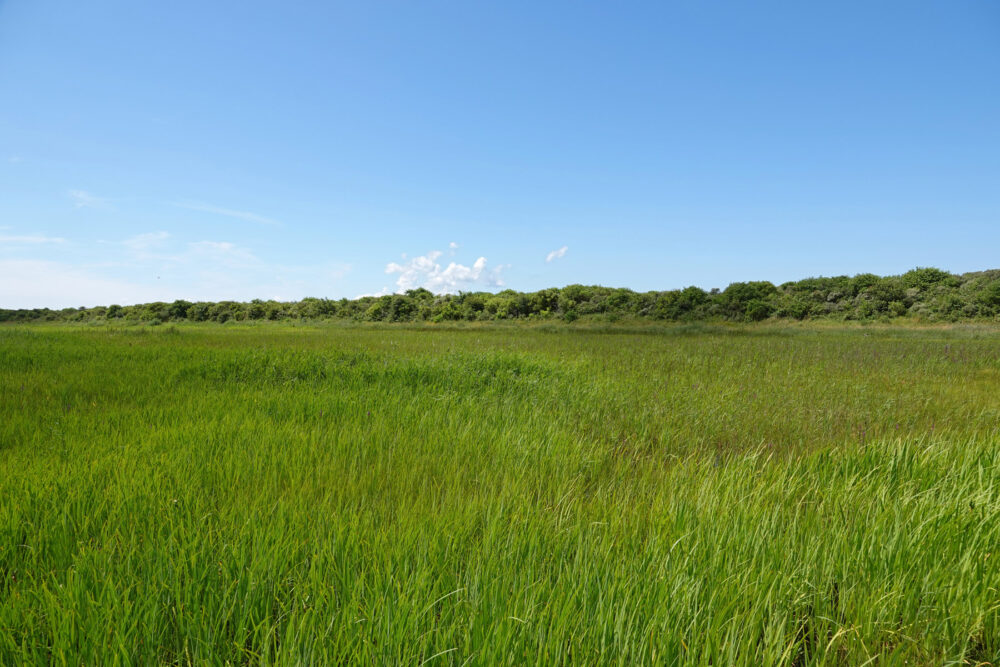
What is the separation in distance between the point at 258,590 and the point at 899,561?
2.68 metres

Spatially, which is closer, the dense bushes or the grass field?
the grass field

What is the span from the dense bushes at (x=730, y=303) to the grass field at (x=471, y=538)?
3119 centimetres

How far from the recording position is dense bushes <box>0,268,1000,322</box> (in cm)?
2997

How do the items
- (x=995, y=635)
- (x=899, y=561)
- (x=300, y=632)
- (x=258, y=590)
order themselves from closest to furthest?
1. (x=300, y=632)
2. (x=258, y=590)
3. (x=995, y=635)
4. (x=899, y=561)

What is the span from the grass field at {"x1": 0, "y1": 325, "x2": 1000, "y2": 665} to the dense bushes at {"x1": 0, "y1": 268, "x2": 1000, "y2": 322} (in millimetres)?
31195

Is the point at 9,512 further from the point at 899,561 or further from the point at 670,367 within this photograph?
the point at 670,367

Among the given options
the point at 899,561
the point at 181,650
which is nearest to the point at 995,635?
the point at 899,561

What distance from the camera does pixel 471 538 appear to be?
2043mm

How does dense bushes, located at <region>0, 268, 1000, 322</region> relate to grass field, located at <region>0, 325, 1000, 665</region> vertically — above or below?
above

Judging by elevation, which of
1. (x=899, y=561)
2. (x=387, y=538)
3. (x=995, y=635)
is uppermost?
(x=387, y=538)


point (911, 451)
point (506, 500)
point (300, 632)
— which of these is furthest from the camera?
point (911, 451)

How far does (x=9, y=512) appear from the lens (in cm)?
210

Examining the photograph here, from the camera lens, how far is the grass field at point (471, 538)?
4.47 ft

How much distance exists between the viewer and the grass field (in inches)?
53.7
